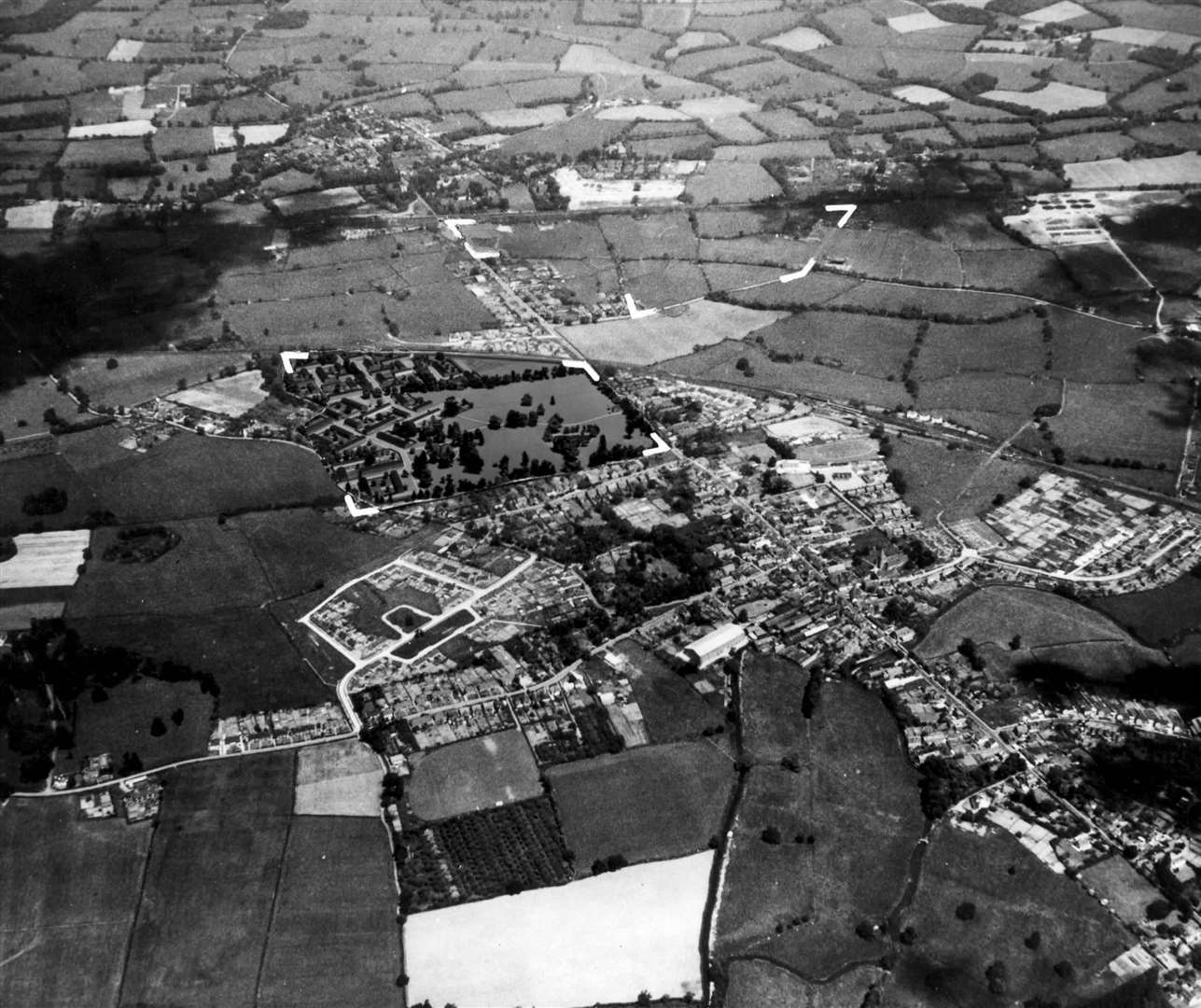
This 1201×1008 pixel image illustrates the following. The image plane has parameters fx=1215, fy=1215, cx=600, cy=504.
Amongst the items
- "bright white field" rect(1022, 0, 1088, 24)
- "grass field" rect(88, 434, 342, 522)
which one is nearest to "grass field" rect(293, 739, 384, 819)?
"grass field" rect(88, 434, 342, 522)

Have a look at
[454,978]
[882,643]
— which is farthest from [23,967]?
[882,643]

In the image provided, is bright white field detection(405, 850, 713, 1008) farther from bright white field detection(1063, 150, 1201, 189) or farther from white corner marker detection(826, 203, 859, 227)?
bright white field detection(1063, 150, 1201, 189)

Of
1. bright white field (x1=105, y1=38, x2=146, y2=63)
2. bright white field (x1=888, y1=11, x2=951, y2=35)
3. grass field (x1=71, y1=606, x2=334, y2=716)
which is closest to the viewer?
grass field (x1=71, y1=606, x2=334, y2=716)

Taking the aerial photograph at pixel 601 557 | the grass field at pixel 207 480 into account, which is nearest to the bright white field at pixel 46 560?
the aerial photograph at pixel 601 557

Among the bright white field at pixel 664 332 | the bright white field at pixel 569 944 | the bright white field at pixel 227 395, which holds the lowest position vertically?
the bright white field at pixel 664 332

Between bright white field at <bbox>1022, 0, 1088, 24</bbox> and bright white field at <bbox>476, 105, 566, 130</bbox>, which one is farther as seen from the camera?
bright white field at <bbox>1022, 0, 1088, 24</bbox>

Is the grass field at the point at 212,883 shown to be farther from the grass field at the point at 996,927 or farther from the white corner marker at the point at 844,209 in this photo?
the white corner marker at the point at 844,209

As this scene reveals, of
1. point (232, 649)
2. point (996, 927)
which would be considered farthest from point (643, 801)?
point (232, 649)

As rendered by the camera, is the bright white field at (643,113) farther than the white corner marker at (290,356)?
Yes
